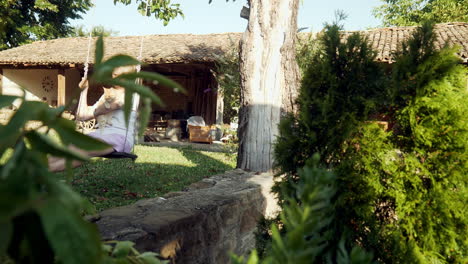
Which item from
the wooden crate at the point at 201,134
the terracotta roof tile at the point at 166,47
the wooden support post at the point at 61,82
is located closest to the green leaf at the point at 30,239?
the terracotta roof tile at the point at 166,47

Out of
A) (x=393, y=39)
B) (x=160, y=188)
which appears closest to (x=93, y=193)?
(x=160, y=188)

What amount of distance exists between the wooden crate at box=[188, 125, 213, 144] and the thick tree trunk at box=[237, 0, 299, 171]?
8.13 m

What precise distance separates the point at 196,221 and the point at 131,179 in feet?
9.65

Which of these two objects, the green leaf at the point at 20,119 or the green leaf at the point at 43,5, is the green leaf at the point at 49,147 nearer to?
the green leaf at the point at 20,119

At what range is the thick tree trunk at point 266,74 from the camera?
4.69 metres

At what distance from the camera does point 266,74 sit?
4.74 m

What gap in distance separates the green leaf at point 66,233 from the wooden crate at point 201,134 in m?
12.6

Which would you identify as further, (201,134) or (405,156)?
(201,134)

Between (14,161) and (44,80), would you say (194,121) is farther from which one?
(14,161)

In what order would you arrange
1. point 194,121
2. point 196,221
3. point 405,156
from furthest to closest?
point 194,121 < point 196,221 < point 405,156

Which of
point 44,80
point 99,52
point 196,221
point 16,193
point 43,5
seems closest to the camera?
point 16,193

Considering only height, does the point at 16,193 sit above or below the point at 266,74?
below

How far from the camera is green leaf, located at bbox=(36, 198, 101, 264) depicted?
11.1 inches

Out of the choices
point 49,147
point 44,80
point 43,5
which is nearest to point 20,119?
point 49,147
